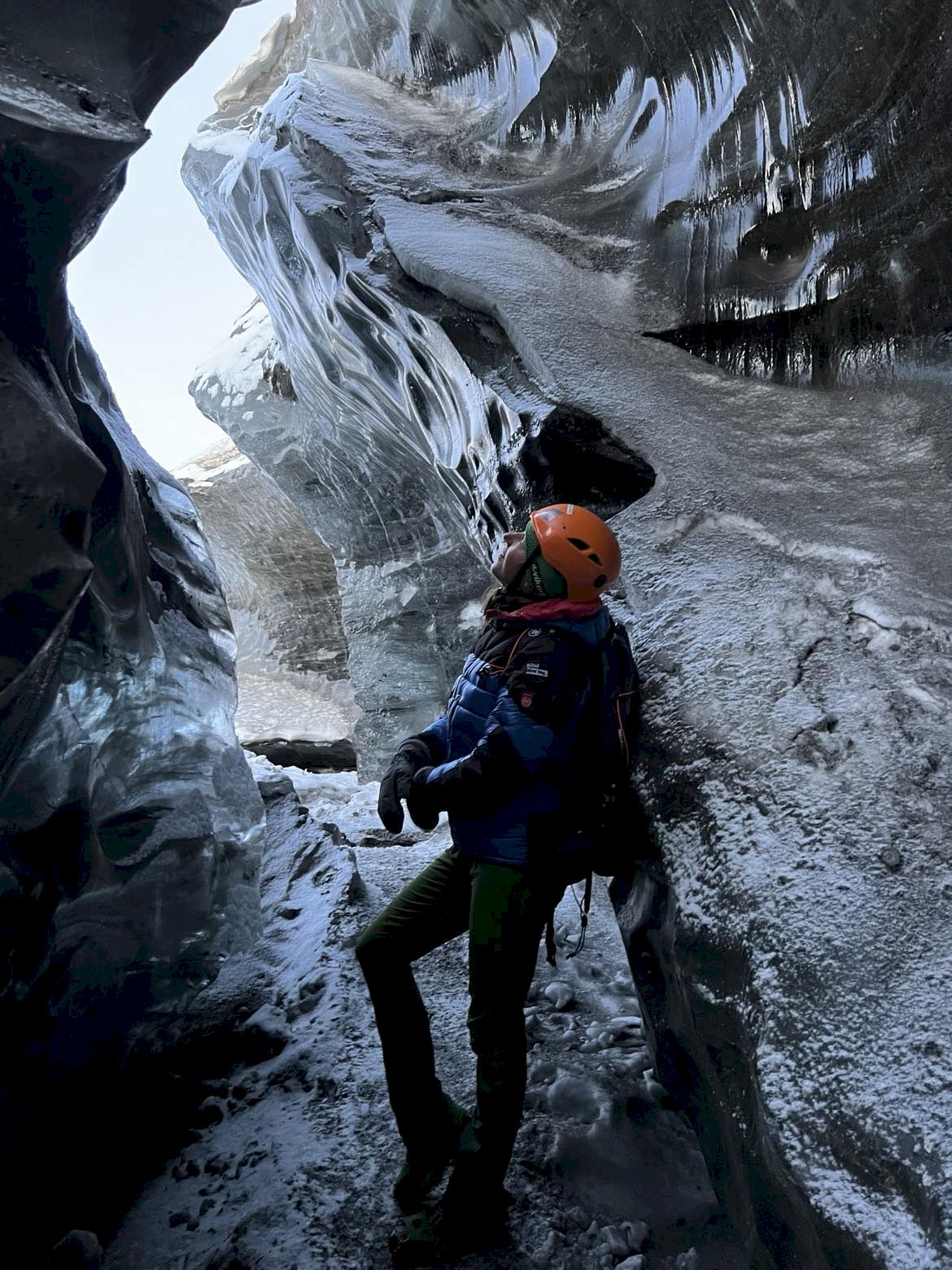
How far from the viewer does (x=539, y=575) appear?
1.79 meters

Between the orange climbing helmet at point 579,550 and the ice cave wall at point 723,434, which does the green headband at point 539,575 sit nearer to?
the orange climbing helmet at point 579,550

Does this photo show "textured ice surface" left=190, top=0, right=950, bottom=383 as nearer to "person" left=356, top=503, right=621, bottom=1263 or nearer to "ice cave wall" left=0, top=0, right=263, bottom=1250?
"person" left=356, top=503, right=621, bottom=1263

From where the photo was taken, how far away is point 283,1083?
2383 mm

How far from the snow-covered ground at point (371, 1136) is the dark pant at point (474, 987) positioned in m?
0.24

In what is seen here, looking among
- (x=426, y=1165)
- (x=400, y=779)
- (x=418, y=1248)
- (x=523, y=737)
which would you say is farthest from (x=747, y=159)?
(x=418, y=1248)

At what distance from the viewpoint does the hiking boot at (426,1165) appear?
1.79 metres

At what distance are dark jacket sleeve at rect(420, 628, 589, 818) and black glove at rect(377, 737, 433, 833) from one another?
0.07m

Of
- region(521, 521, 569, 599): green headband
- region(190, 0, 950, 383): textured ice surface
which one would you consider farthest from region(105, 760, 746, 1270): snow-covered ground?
region(190, 0, 950, 383): textured ice surface

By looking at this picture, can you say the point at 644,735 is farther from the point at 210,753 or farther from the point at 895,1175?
the point at 210,753

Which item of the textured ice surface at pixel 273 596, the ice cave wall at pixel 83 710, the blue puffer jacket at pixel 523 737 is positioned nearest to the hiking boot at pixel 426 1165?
the blue puffer jacket at pixel 523 737

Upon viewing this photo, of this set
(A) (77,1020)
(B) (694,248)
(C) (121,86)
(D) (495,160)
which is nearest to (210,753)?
(A) (77,1020)

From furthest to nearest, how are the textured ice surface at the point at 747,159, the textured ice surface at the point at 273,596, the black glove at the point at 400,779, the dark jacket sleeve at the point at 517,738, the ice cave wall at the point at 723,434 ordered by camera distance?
the textured ice surface at the point at 273,596
the textured ice surface at the point at 747,159
the black glove at the point at 400,779
the dark jacket sleeve at the point at 517,738
the ice cave wall at the point at 723,434

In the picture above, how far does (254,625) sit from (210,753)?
325 inches

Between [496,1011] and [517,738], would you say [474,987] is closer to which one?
[496,1011]
